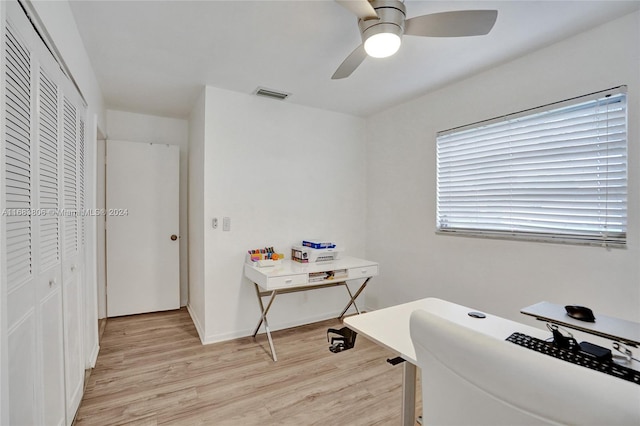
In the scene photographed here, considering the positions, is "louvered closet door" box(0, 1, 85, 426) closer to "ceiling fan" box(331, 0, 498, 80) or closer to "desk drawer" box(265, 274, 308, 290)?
"desk drawer" box(265, 274, 308, 290)

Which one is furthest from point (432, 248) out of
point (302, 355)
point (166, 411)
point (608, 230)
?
point (166, 411)

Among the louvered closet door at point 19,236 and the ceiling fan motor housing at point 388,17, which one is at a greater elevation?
the ceiling fan motor housing at point 388,17

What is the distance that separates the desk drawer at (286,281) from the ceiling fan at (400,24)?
1827 millimetres

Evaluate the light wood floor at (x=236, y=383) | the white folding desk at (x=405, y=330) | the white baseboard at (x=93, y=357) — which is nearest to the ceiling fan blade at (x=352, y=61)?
the white folding desk at (x=405, y=330)

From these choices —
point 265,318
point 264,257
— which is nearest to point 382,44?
point 264,257

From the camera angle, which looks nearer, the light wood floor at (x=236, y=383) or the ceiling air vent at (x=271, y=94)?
the light wood floor at (x=236, y=383)

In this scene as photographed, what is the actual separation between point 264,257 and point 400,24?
2.18 m

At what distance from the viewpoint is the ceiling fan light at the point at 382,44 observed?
1.57m

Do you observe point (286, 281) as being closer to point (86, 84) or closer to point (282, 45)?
point (282, 45)

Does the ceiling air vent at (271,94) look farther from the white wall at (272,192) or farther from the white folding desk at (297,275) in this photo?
the white folding desk at (297,275)

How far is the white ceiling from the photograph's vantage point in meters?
1.75

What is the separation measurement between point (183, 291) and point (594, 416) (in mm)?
4282

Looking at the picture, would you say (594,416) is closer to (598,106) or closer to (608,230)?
(608,230)

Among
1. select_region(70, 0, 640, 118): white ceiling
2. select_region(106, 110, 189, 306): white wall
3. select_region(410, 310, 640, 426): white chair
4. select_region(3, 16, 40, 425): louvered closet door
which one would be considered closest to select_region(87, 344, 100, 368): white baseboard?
select_region(3, 16, 40, 425): louvered closet door
